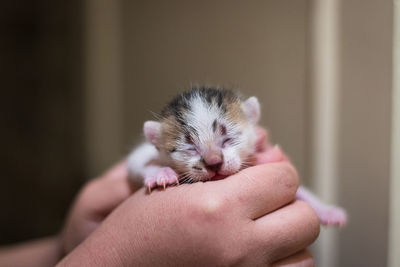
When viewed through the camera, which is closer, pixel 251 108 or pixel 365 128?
pixel 251 108

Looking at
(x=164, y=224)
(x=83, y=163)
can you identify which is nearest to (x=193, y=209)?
(x=164, y=224)

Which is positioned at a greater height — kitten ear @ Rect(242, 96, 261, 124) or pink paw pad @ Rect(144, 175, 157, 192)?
kitten ear @ Rect(242, 96, 261, 124)

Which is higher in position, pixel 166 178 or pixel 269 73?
pixel 269 73

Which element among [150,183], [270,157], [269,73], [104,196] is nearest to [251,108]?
[270,157]

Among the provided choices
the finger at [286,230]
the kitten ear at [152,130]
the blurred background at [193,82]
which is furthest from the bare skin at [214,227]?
the blurred background at [193,82]

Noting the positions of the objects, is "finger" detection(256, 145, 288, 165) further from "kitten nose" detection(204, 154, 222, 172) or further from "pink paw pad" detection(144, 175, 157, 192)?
"pink paw pad" detection(144, 175, 157, 192)

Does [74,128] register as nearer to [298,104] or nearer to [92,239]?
[298,104]

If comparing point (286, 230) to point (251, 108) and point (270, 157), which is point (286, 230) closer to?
point (270, 157)

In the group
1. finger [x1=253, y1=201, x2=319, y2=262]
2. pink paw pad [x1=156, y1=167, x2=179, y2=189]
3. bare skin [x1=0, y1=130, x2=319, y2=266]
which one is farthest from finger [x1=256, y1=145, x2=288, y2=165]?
pink paw pad [x1=156, y1=167, x2=179, y2=189]
